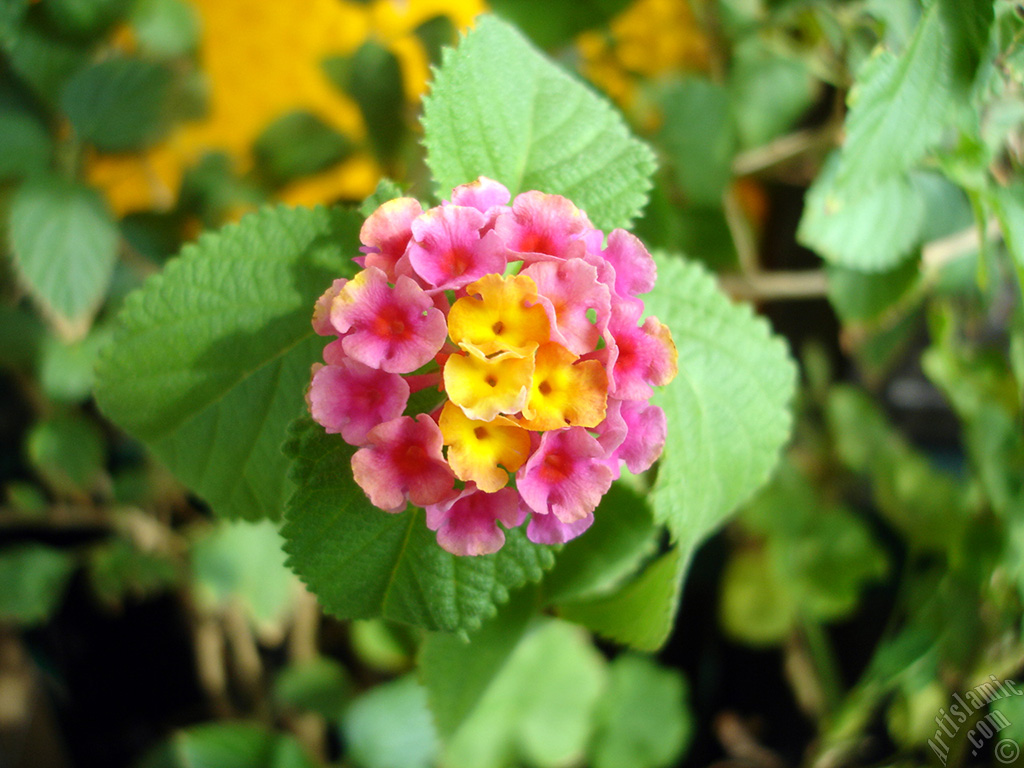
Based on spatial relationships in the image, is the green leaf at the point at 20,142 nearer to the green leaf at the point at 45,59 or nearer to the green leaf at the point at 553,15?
the green leaf at the point at 45,59

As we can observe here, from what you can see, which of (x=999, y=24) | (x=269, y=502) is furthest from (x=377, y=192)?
(x=999, y=24)

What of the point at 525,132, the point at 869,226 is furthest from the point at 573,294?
the point at 869,226

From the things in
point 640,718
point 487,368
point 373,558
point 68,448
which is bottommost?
point 640,718

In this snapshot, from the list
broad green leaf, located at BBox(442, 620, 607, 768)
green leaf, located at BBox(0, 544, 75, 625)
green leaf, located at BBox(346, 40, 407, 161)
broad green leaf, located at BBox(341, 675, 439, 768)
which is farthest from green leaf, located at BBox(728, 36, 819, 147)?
green leaf, located at BBox(0, 544, 75, 625)

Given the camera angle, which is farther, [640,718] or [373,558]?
[640,718]

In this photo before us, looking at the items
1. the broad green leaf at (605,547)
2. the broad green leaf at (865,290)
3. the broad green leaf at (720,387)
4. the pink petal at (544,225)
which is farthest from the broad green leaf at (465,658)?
the broad green leaf at (865,290)

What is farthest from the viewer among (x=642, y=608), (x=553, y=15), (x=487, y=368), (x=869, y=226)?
(x=553, y=15)

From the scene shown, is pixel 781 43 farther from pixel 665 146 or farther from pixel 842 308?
pixel 842 308

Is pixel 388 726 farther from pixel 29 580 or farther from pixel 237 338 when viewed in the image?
pixel 237 338
